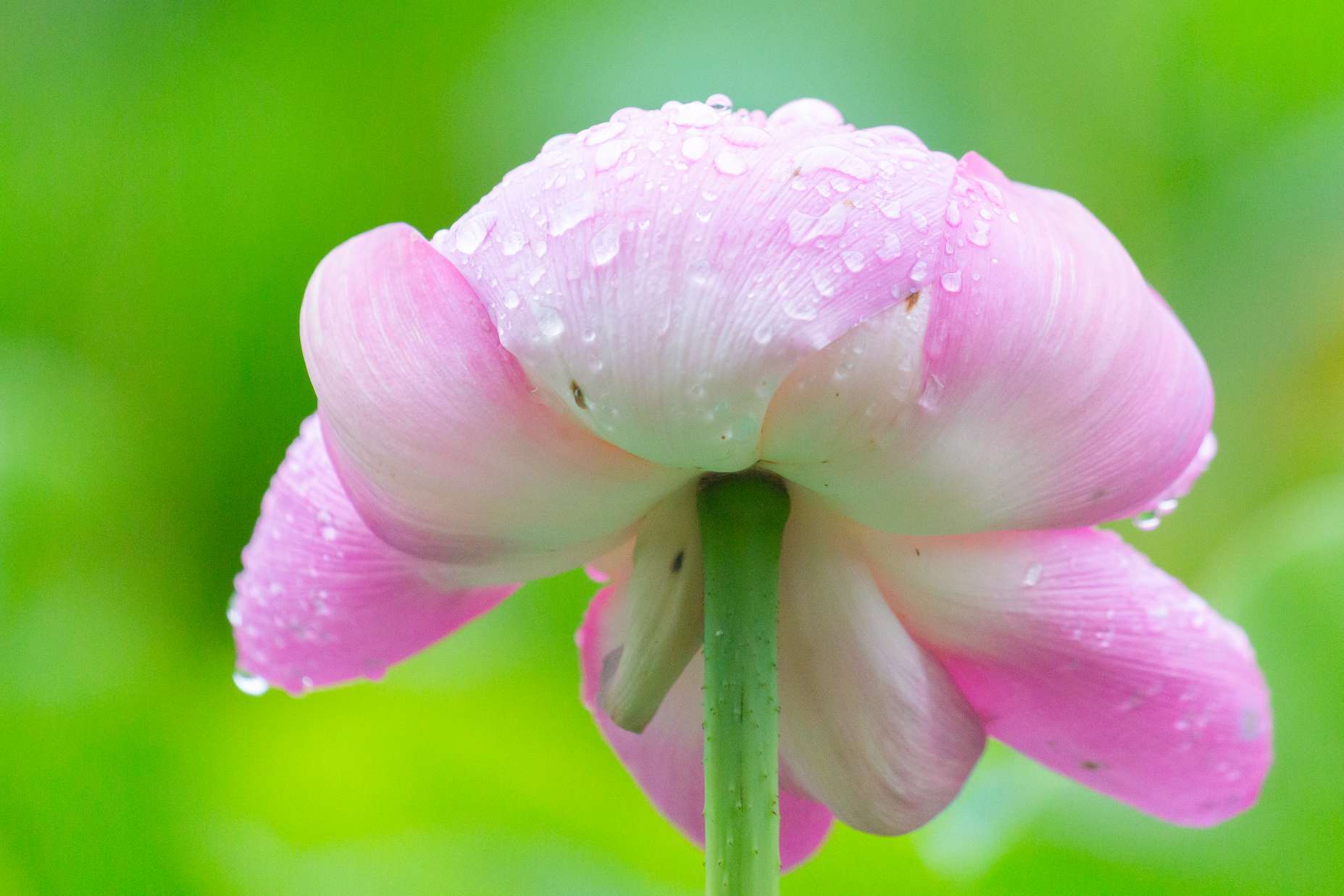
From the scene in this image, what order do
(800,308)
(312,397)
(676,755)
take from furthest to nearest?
(312,397) < (676,755) < (800,308)

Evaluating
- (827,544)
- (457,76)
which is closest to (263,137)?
(457,76)

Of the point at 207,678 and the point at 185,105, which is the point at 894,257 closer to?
the point at 207,678

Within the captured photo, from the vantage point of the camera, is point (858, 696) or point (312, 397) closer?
point (858, 696)

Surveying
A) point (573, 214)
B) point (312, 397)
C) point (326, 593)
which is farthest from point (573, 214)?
point (312, 397)

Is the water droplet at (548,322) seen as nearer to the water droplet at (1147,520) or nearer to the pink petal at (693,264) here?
the pink petal at (693,264)

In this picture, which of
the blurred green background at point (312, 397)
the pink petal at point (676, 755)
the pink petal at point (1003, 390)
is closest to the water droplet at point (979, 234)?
the pink petal at point (1003, 390)

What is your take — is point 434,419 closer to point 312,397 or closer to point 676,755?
point 676,755

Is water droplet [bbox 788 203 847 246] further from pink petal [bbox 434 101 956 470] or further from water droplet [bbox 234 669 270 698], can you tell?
water droplet [bbox 234 669 270 698]
